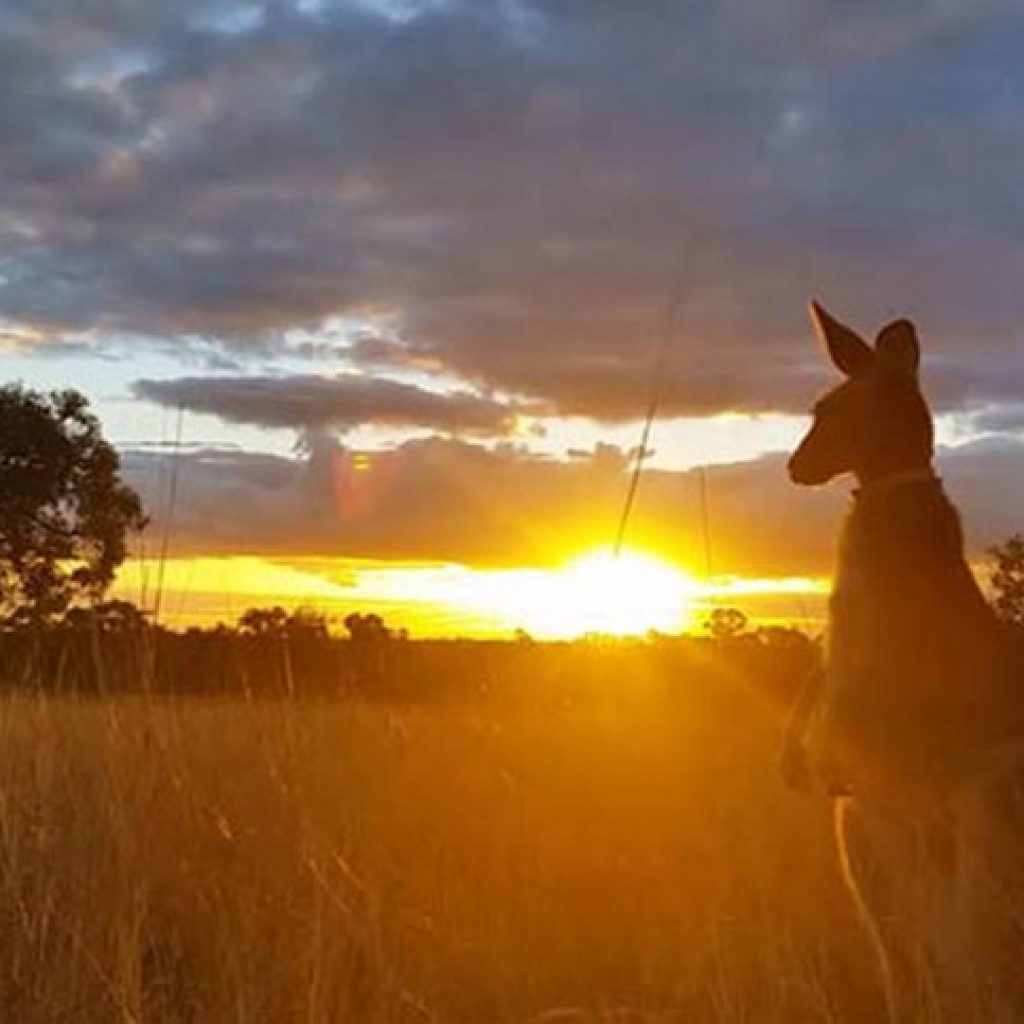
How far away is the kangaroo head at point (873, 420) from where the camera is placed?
19.9 ft

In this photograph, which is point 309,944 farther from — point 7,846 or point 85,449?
point 85,449

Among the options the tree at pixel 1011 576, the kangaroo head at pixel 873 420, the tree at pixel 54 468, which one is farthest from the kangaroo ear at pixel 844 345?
the tree at pixel 54 468

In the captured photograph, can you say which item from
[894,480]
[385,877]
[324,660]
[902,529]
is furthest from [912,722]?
[324,660]

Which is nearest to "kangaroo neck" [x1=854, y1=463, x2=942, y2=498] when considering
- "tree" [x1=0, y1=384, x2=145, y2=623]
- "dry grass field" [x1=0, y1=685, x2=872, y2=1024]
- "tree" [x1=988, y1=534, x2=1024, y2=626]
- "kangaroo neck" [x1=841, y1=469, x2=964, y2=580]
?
"kangaroo neck" [x1=841, y1=469, x2=964, y2=580]

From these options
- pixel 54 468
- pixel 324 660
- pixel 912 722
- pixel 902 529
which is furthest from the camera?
pixel 54 468

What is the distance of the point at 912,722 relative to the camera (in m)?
5.61

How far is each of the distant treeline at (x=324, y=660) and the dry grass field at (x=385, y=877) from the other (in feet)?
0.45

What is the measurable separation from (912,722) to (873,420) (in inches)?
38.6

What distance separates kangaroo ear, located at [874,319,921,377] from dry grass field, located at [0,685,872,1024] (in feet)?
5.97

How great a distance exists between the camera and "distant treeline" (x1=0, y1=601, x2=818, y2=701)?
27.8 ft

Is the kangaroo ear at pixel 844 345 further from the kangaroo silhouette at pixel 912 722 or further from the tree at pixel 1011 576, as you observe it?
the tree at pixel 1011 576

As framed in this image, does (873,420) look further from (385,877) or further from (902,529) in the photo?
(385,877)

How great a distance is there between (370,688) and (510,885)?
214cm

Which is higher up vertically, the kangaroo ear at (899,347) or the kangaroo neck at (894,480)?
the kangaroo ear at (899,347)
